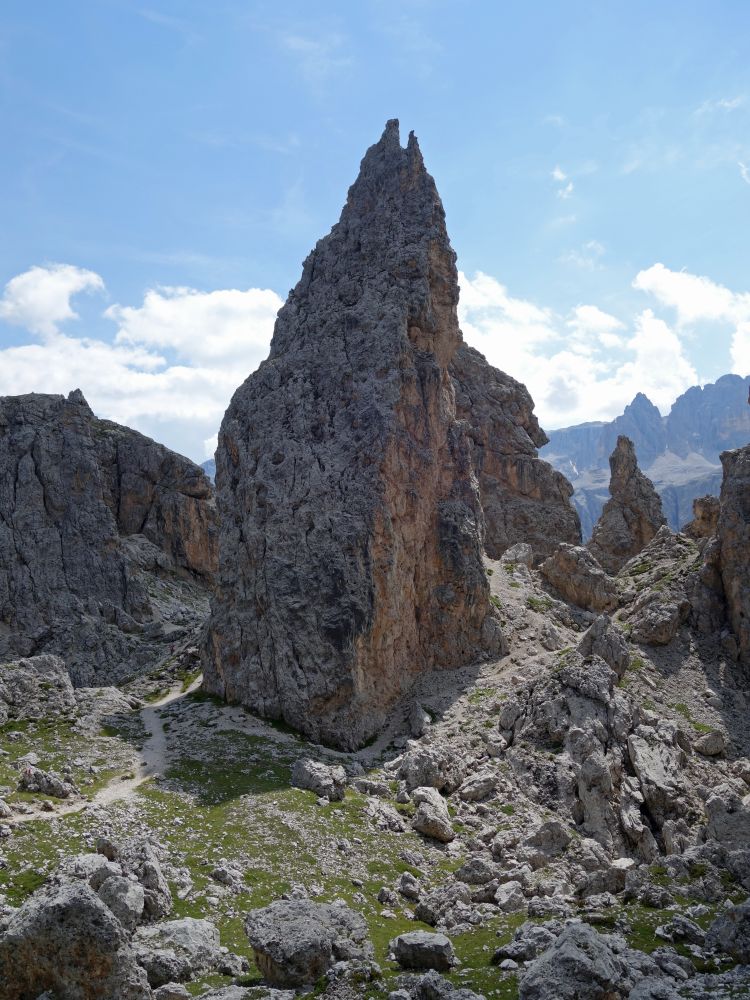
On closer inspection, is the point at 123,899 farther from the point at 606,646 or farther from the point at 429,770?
the point at 606,646

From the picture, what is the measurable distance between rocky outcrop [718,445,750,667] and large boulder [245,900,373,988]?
54.4m

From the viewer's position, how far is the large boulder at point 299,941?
1105 inches

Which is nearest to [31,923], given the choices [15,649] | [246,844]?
[246,844]

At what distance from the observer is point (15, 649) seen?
94.9 metres

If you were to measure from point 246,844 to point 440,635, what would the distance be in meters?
35.0

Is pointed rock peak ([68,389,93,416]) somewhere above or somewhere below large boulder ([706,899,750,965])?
above

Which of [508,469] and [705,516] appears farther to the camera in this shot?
[508,469]

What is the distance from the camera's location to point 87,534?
118625 mm

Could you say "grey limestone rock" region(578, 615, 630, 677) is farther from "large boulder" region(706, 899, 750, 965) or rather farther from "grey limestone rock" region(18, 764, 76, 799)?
"grey limestone rock" region(18, 764, 76, 799)

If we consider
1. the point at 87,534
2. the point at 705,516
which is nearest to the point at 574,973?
the point at 705,516

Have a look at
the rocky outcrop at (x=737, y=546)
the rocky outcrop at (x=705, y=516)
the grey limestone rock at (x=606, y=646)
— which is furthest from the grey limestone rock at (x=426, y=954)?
the rocky outcrop at (x=705, y=516)

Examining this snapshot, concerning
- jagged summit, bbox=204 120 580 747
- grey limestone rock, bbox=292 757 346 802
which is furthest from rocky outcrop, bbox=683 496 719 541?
grey limestone rock, bbox=292 757 346 802

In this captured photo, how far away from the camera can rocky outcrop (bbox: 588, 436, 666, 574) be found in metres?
111

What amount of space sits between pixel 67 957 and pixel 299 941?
7288 millimetres
